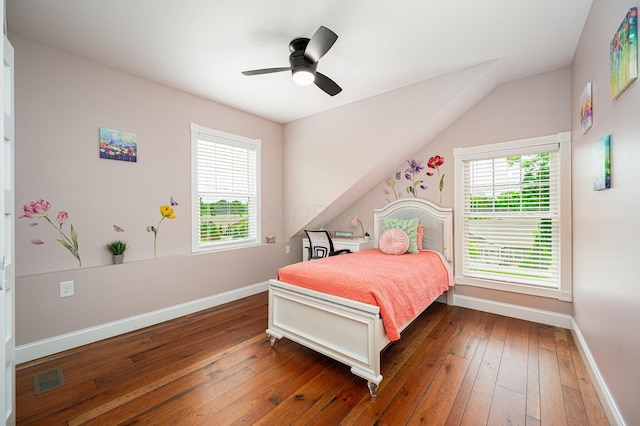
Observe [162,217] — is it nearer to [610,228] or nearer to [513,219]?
[610,228]

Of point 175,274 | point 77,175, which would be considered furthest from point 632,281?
point 77,175

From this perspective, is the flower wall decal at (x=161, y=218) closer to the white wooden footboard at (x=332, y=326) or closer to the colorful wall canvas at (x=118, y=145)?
the colorful wall canvas at (x=118, y=145)

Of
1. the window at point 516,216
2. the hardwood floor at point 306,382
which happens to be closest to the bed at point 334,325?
the hardwood floor at point 306,382

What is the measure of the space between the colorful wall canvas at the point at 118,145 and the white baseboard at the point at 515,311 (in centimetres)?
392

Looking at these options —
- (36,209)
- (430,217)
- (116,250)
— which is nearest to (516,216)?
(430,217)

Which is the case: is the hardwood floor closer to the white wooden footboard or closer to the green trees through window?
the white wooden footboard

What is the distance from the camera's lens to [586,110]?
2.03m

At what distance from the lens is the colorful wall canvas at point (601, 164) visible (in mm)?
1571

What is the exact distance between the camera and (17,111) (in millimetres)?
2156

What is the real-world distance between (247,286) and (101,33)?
299 cm

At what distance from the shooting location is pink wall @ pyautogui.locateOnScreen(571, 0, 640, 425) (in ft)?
4.18

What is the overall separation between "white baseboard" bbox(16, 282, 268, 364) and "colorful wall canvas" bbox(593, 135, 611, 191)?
362 cm

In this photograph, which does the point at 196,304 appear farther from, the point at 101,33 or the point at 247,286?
the point at 101,33

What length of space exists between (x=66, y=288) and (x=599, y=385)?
394 centimetres
